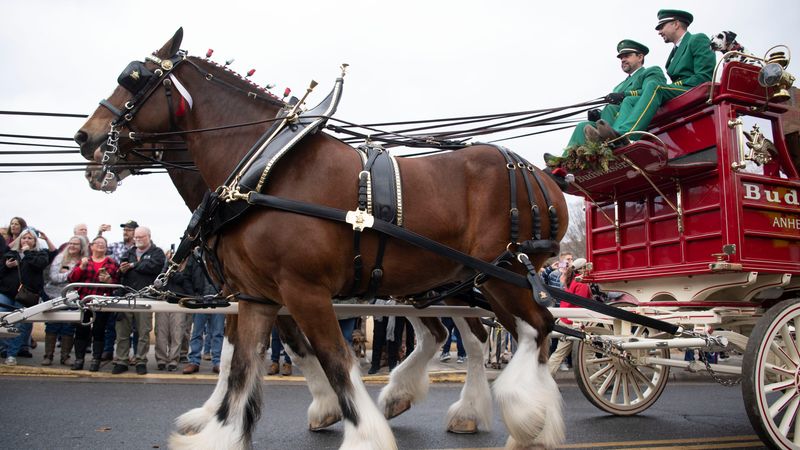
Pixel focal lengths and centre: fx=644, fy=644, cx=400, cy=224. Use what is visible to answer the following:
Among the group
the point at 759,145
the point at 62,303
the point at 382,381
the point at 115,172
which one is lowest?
the point at 382,381

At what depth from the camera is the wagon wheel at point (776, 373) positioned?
14.7 ft

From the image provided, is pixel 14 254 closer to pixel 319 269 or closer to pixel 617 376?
pixel 319 269

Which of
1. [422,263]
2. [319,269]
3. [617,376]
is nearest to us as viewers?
[319,269]

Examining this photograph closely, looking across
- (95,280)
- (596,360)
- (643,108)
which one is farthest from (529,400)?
(95,280)

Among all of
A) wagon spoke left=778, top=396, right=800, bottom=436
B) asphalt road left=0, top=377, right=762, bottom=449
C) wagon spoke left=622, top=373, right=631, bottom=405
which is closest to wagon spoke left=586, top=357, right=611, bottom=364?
wagon spoke left=622, top=373, right=631, bottom=405

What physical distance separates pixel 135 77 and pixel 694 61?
189 inches

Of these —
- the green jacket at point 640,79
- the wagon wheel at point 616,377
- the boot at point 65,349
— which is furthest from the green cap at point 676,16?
the boot at point 65,349

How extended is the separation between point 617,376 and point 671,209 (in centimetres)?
174

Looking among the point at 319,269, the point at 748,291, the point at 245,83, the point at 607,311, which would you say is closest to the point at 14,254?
the point at 245,83

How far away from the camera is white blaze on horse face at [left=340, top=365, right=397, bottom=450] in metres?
3.64

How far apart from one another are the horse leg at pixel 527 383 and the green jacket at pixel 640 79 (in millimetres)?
2497

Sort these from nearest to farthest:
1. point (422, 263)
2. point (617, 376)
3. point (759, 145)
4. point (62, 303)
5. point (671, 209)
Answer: point (422, 263) → point (62, 303) → point (759, 145) → point (671, 209) → point (617, 376)

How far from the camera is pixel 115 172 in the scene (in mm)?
4742

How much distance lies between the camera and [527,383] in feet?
13.9
